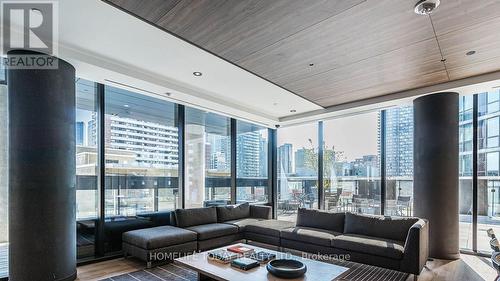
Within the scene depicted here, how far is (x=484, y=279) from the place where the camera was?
368cm

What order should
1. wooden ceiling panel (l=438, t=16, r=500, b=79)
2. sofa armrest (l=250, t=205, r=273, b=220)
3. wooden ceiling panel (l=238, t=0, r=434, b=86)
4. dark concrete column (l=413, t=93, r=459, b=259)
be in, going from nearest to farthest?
wooden ceiling panel (l=238, t=0, r=434, b=86) < wooden ceiling panel (l=438, t=16, r=500, b=79) < dark concrete column (l=413, t=93, r=459, b=259) < sofa armrest (l=250, t=205, r=273, b=220)

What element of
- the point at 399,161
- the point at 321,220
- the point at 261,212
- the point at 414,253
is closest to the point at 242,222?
the point at 261,212

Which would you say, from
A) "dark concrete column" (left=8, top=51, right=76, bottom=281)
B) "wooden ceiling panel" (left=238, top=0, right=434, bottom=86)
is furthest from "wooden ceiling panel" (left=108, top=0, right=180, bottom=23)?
"dark concrete column" (left=8, top=51, right=76, bottom=281)

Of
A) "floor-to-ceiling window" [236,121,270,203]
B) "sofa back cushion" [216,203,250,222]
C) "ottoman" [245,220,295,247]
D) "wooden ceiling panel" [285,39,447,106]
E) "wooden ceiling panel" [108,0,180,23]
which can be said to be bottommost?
"ottoman" [245,220,295,247]

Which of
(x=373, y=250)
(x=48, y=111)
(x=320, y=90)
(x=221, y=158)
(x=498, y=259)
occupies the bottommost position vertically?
(x=373, y=250)

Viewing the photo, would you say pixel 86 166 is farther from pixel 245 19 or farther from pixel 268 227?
pixel 245 19

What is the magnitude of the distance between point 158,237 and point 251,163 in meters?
3.73

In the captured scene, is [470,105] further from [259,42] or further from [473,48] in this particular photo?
[259,42]

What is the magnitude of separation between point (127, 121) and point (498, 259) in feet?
16.8

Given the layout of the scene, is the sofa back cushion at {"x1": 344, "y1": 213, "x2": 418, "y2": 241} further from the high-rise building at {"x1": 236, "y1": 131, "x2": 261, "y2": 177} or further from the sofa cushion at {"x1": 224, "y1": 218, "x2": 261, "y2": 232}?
the high-rise building at {"x1": 236, "y1": 131, "x2": 261, "y2": 177}

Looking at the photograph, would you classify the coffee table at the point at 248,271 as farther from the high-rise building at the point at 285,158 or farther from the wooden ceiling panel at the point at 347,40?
the high-rise building at the point at 285,158

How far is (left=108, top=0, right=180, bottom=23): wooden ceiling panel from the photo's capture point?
97.1 inches

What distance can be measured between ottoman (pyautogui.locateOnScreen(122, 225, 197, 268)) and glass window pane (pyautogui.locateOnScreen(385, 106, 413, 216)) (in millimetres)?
3989

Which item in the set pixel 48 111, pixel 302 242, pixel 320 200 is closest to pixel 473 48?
pixel 302 242
